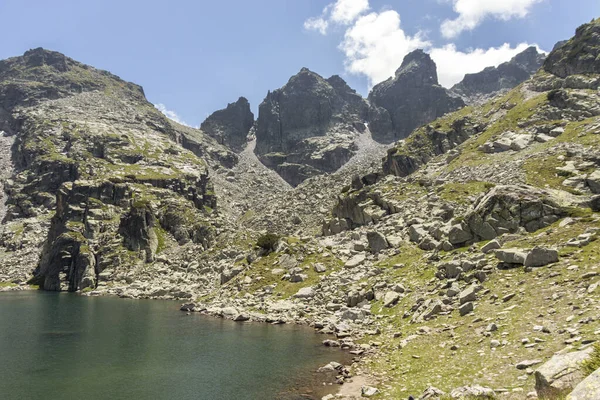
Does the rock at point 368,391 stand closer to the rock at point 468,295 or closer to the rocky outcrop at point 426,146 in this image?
the rock at point 468,295

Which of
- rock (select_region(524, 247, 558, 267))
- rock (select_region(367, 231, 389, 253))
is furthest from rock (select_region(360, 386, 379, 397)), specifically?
rock (select_region(367, 231, 389, 253))

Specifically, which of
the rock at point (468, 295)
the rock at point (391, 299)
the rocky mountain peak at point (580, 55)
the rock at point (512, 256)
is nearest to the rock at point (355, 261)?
the rock at point (391, 299)

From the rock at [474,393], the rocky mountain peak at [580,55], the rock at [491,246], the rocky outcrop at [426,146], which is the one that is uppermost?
the rocky mountain peak at [580,55]

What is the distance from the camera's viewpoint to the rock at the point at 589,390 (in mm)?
10312

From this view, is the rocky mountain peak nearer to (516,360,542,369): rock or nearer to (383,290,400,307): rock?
(383,290,400,307): rock

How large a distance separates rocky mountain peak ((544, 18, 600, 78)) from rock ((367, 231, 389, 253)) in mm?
132237

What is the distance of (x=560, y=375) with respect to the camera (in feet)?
45.8

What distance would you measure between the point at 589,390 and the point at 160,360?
3970cm

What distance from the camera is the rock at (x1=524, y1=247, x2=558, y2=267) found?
33.2m

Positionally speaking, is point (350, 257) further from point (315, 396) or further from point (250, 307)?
point (315, 396)

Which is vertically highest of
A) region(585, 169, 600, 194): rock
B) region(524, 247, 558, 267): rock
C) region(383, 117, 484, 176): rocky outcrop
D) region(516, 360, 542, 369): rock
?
region(383, 117, 484, 176): rocky outcrop

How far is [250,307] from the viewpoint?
6544 centimetres

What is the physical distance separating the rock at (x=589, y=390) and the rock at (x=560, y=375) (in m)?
2.95

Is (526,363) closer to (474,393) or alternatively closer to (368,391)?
(474,393)
